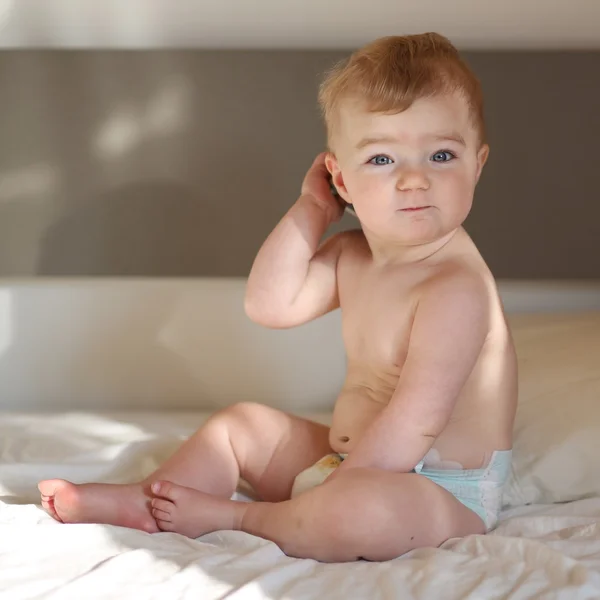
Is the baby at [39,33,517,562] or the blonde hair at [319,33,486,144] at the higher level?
the blonde hair at [319,33,486,144]

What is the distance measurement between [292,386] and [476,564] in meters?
0.80

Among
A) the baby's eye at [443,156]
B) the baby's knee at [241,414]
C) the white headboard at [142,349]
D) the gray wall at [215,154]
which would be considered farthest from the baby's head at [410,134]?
the gray wall at [215,154]

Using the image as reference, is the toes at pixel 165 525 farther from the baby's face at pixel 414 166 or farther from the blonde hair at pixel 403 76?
the blonde hair at pixel 403 76

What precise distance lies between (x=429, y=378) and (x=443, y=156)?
0.81ft

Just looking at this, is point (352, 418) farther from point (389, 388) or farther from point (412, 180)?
point (412, 180)

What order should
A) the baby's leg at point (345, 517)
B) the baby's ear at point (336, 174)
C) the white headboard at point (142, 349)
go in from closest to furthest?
the baby's leg at point (345, 517) → the baby's ear at point (336, 174) → the white headboard at point (142, 349)

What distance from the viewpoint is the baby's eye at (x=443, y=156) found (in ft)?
3.43

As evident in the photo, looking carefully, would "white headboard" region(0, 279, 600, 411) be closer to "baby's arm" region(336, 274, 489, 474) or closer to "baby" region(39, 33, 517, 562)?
"baby" region(39, 33, 517, 562)

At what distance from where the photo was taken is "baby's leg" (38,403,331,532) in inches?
40.2

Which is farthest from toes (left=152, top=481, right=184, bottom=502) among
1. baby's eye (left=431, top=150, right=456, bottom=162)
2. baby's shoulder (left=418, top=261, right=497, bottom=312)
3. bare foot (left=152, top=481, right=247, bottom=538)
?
baby's eye (left=431, top=150, right=456, bottom=162)

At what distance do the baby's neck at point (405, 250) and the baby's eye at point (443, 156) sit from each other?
9cm

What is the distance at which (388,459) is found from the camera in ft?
3.28

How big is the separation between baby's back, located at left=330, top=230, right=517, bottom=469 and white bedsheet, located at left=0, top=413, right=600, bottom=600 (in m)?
0.10

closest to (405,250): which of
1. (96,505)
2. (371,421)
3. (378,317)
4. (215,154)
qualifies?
(378,317)
